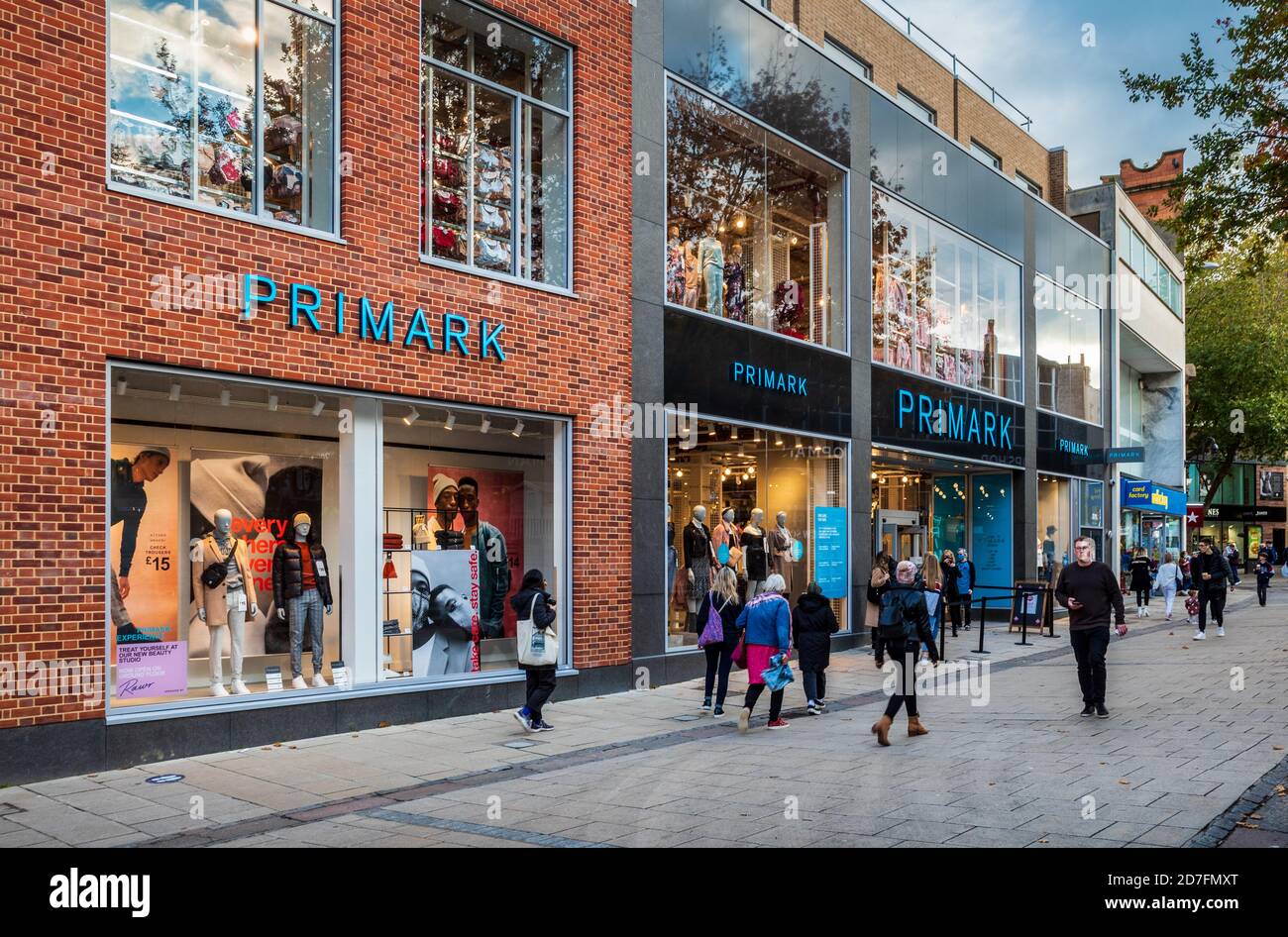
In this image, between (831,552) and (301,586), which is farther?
(831,552)

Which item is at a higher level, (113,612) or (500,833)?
(113,612)

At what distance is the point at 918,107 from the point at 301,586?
66.2 ft

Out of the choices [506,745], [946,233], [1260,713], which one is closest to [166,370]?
[506,745]

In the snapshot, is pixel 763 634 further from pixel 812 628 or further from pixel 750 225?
pixel 750 225

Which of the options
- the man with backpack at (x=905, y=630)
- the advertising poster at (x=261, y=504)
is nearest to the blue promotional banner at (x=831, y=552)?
the man with backpack at (x=905, y=630)

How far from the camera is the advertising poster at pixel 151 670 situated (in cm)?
916

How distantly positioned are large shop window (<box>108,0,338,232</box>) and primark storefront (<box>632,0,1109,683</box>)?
453 centimetres

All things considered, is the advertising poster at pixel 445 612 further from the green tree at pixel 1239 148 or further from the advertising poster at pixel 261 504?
the green tree at pixel 1239 148

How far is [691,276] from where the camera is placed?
49.5 feet

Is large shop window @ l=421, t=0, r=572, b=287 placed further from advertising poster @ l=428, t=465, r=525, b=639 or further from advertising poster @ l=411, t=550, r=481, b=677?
advertising poster @ l=411, t=550, r=481, b=677

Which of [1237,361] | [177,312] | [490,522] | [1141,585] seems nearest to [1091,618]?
[490,522]
